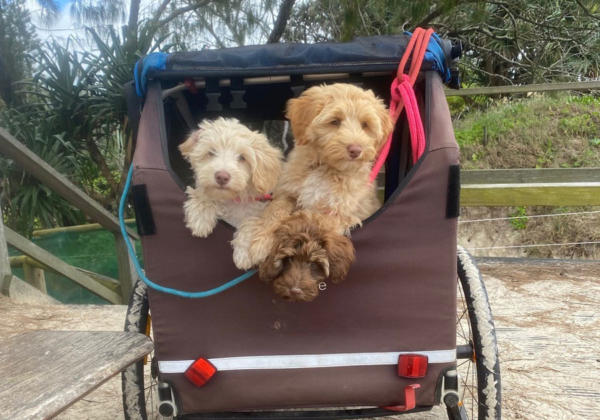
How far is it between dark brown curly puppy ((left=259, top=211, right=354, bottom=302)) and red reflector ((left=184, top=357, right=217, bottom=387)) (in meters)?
0.36

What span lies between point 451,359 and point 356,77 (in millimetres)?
1207

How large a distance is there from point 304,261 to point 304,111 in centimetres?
54

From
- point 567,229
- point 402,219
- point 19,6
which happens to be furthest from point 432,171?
point 19,6

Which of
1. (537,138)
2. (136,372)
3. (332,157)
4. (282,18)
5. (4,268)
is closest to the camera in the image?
(332,157)

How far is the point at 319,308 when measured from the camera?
55.1 inches

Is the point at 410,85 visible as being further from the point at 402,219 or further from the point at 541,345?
the point at 541,345

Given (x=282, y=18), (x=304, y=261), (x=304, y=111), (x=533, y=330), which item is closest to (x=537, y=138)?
(x=282, y=18)

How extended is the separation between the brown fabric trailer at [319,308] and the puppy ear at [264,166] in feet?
0.69

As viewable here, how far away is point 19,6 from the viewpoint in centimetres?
615

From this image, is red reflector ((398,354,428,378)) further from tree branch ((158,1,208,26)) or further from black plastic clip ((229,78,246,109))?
tree branch ((158,1,208,26))

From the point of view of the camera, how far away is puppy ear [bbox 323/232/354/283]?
1244 millimetres

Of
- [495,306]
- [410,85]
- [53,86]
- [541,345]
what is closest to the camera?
[410,85]

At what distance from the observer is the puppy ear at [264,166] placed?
1514 mm

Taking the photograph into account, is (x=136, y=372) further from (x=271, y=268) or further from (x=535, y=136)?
(x=535, y=136)
